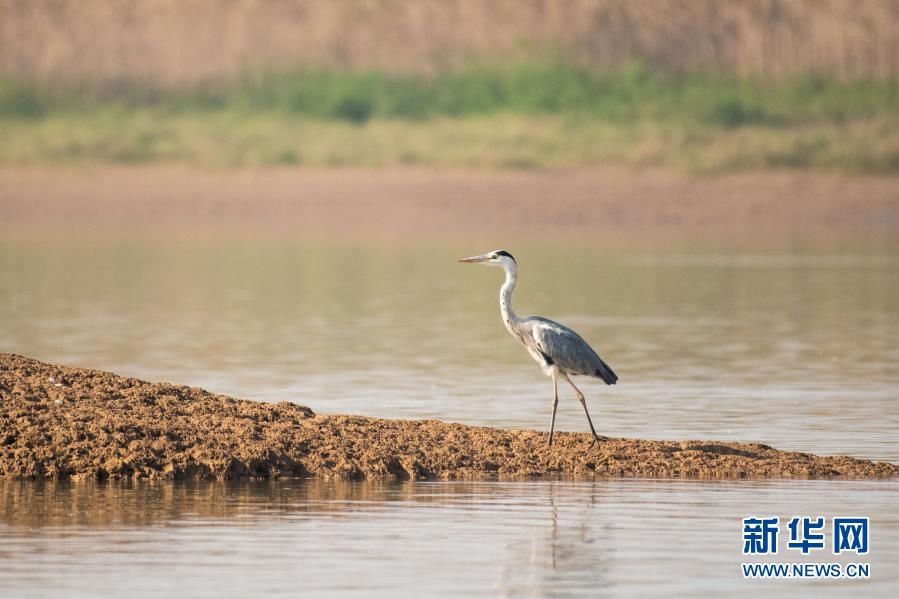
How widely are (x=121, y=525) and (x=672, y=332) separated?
17.3 m

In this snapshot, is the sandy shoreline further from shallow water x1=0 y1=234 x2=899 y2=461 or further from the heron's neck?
the heron's neck

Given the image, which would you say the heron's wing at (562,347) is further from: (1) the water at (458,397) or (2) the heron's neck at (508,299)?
(1) the water at (458,397)

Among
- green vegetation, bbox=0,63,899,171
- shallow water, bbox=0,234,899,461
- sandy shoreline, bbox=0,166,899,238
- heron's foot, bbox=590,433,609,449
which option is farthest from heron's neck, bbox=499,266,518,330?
green vegetation, bbox=0,63,899,171

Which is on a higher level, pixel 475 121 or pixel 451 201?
pixel 475 121

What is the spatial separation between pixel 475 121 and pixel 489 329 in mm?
40682

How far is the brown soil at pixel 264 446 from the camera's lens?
14.6 meters

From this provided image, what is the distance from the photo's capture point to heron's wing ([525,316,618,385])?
15.4m

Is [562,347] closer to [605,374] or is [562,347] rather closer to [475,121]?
[605,374]

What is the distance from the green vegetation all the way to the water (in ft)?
51.1

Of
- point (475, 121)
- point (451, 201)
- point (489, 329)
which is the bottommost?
point (489, 329)

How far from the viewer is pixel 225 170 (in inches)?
2494

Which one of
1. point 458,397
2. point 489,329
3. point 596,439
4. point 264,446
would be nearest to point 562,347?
point 596,439

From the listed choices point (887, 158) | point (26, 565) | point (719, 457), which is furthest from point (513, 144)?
point (26, 565)

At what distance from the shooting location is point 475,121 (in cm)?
7088
